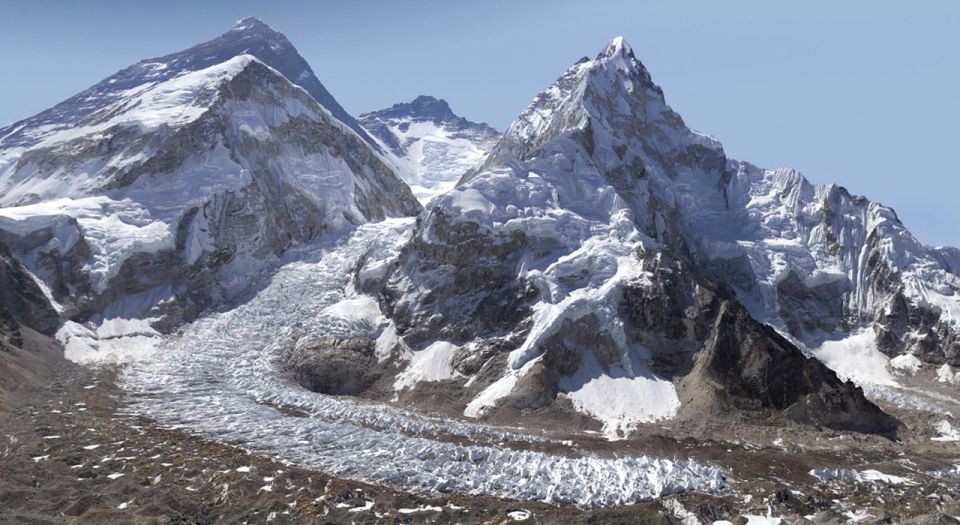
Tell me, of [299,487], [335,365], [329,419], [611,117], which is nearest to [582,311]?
[335,365]

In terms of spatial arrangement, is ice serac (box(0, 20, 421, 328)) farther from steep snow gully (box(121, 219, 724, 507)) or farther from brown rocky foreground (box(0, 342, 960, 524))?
brown rocky foreground (box(0, 342, 960, 524))

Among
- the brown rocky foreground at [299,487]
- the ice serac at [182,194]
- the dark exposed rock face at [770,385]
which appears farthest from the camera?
the ice serac at [182,194]

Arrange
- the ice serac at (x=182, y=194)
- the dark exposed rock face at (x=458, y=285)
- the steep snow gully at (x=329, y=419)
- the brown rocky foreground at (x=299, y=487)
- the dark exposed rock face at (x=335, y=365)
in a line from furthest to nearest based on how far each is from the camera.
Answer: the ice serac at (x=182, y=194) → the dark exposed rock face at (x=458, y=285) → the dark exposed rock face at (x=335, y=365) → the steep snow gully at (x=329, y=419) → the brown rocky foreground at (x=299, y=487)

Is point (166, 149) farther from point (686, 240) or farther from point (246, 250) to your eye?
point (686, 240)

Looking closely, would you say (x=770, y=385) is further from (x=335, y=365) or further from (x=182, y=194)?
(x=182, y=194)

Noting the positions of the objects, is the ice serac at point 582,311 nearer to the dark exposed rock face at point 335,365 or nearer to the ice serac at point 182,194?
the dark exposed rock face at point 335,365

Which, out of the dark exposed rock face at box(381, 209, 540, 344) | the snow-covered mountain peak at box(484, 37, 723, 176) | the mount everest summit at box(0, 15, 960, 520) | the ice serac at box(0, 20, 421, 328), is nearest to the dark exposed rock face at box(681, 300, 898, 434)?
the mount everest summit at box(0, 15, 960, 520)

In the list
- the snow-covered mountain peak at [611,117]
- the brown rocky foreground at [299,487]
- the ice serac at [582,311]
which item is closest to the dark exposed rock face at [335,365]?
the ice serac at [582,311]
